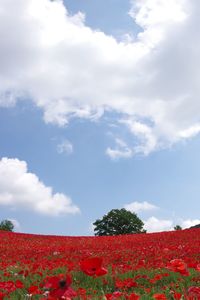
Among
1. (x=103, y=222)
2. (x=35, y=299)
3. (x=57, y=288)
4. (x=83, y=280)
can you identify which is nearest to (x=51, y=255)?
(x=83, y=280)

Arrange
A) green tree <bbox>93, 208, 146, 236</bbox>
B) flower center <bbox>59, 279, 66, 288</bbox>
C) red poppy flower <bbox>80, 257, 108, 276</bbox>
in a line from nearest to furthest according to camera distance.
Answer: flower center <bbox>59, 279, 66, 288</bbox> < red poppy flower <bbox>80, 257, 108, 276</bbox> < green tree <bbox>93, 208, 146, 236</bbox>

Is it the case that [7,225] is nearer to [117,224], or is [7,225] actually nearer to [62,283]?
[117,224]

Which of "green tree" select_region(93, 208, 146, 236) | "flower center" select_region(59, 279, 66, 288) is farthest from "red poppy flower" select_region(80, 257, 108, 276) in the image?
"green tree" select_region(93, 208, 146, 236)

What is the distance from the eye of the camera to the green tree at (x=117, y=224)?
53.4 meters

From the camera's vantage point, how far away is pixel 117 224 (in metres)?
53.4

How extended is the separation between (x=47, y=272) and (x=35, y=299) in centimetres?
358

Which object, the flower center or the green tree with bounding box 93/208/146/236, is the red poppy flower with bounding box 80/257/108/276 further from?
the green tree with bounding box 93/208/146/236

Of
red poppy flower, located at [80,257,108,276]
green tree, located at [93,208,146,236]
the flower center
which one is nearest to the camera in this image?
the flower center

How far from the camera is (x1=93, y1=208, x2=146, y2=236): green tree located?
175 feet

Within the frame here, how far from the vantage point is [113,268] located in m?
11.0

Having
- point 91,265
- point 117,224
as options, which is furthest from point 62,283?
point 117,224

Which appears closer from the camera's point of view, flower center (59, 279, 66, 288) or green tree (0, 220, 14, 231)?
flower center (59, 279, 66, 288)

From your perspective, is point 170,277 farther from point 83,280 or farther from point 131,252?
point 131,252

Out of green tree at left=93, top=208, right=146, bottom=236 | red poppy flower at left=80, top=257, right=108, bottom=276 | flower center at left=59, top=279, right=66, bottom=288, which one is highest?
green tree at left=93, top=208, right=146, bottom=236
